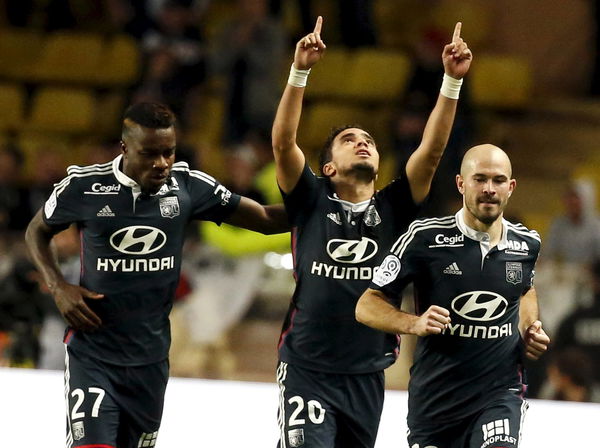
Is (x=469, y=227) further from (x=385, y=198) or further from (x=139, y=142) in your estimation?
(x=139, y=142)

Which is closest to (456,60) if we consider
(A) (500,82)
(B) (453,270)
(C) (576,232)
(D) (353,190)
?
(D) (353,190)

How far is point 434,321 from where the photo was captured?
4.64 m

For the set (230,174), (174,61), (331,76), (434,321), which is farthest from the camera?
(331,76)

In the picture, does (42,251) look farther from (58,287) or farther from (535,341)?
(535,341)

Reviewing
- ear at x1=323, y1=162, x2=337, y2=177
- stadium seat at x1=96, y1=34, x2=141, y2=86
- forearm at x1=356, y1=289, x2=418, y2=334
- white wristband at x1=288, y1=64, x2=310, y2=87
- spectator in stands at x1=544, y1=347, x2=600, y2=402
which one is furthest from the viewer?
stadium seat at x1=96, y1=34, x2=141, y2=86

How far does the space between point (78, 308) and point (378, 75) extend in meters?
7.51

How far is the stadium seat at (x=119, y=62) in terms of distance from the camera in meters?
13.1

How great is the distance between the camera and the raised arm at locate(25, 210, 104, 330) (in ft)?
17.5

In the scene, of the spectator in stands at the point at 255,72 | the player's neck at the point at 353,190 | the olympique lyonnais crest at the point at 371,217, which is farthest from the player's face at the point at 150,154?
the spectator in stands at the point at 255,72

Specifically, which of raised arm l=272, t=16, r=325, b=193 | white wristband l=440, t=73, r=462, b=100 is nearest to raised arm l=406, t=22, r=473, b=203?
white wristband l=440, t=73, r=462, b=100

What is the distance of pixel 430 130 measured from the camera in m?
5.25

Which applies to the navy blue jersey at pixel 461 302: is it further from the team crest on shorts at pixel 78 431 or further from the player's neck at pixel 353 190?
the team crest on shorts at pixel 78 431

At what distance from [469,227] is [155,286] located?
131cm

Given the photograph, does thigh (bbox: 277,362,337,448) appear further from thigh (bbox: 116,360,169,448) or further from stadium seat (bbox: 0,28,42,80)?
stadium seat (bbox: 0,28,42,80)
